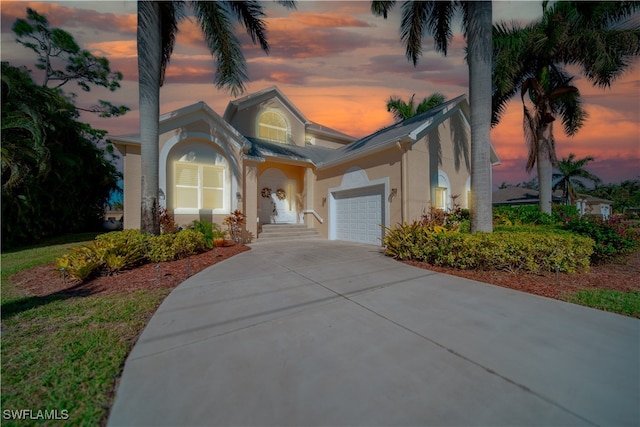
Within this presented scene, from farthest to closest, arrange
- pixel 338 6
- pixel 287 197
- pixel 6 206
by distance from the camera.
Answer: pixel 287 197, pixel 6 206, pixel 338 6

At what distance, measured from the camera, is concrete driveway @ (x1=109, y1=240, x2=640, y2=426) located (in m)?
2.00

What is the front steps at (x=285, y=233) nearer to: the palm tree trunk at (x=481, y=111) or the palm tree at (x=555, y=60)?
the palm tree trunk at (x=481, y=111)

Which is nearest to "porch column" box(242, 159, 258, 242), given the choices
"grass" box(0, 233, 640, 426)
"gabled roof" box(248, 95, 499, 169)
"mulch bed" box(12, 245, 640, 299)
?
"gabled roof" box(248, 95, 499, 169)

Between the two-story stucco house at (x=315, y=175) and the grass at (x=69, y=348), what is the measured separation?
5.95m

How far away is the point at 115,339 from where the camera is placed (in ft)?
10.2

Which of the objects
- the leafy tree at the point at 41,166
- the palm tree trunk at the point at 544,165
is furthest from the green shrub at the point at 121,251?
the palm tree trunk at the point at 544,165

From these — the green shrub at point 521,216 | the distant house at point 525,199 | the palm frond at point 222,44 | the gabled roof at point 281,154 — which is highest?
the palm frond at point 222,44

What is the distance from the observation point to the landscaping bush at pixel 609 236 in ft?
21.8

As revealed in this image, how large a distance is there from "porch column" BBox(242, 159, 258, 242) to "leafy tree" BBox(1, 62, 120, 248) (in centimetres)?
782

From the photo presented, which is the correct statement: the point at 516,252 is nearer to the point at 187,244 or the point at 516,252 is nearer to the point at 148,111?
the point at 187,244

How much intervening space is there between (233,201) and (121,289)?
632 cm

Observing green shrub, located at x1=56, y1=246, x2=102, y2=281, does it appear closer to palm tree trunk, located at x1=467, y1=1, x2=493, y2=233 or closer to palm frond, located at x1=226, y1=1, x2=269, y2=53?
palm frond, located at x1=226, y1=1, x2=269, y2=53

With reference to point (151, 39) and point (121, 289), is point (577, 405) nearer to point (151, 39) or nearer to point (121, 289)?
point (121, 289)

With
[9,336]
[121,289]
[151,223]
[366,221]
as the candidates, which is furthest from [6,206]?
[366,221]
